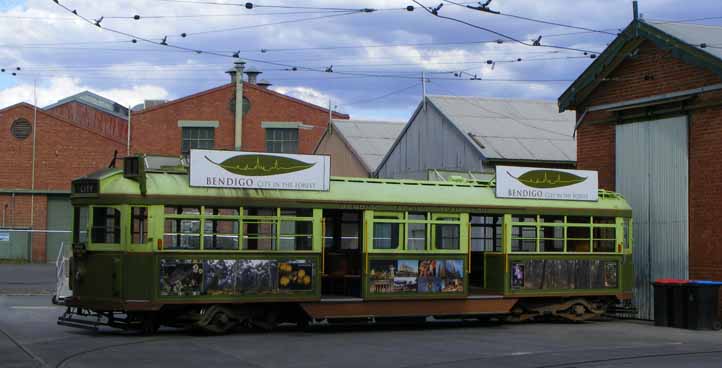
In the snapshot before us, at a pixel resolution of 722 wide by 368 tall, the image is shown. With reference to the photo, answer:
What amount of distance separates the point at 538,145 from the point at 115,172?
56.5 ft

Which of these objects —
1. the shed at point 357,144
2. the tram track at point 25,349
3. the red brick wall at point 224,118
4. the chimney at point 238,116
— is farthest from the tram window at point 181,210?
the red brick wall at point 224,118

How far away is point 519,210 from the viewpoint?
21219 mm

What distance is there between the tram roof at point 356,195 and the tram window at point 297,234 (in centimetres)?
38

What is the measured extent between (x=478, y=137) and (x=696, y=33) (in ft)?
32.8

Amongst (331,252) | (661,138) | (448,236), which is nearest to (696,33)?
(661,138)

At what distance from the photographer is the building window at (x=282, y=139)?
171 feet

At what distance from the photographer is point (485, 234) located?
73.0 ft

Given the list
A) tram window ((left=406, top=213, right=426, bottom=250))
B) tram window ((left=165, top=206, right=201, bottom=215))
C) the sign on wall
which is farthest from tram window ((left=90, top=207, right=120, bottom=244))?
the sign on wall

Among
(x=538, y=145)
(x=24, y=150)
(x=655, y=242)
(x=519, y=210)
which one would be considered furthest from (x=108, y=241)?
(x=24, y=150)

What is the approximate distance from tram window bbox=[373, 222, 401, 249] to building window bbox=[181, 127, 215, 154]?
105ft

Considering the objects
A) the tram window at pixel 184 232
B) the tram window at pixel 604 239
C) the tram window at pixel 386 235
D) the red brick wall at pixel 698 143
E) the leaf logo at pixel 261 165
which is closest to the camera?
the tram window at pixel 184 232

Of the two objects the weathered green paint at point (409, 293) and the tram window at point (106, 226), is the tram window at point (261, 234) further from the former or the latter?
the tram window at point (106, 226)

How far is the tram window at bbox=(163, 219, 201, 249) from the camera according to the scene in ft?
59.1

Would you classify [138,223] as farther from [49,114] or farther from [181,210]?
[49,114]
